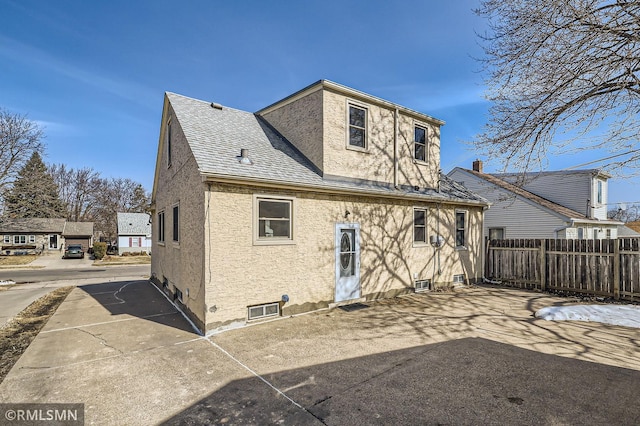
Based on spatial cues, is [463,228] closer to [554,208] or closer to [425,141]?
[425,141]

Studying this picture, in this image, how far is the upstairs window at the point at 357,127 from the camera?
9.20m

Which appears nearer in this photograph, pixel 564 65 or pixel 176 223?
pixel 564 65

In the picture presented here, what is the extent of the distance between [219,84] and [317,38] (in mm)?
4429

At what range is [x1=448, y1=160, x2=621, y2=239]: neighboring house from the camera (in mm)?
17516

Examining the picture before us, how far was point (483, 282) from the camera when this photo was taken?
41.8ft

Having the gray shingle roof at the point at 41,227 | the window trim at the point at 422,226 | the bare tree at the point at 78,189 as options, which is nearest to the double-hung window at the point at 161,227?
the window trim at the point at 422,226

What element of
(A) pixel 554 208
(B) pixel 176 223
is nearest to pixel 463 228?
(A) pixel 554 208

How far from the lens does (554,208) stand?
17906mm

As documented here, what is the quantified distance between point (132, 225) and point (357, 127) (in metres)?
38.3

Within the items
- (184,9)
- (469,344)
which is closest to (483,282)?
(469,344)

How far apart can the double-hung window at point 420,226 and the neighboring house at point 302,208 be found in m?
0.04

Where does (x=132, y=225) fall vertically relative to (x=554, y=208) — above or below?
below

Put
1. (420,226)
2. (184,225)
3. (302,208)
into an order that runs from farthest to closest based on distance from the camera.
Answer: (420,226), (184,225), (302,208)

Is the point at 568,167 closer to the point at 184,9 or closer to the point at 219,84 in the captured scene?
the point at 184,9
